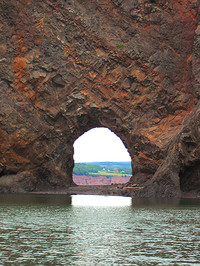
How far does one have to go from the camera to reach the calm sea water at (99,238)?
1448 centimetres

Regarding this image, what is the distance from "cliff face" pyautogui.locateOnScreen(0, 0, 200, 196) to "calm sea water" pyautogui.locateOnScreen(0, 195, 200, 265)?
87.9 feet

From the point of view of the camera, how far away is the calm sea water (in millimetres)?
14477

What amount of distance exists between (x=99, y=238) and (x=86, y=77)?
40085 mm

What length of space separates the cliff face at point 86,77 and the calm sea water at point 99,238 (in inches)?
1054

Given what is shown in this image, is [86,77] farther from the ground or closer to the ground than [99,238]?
farther from the ground

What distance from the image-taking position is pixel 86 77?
56562 mm

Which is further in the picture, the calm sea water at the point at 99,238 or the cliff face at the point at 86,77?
the cliff face at the point at 86,77

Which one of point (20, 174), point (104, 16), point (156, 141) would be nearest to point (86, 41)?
point (104, 16)

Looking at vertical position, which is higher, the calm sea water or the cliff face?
the cliff face

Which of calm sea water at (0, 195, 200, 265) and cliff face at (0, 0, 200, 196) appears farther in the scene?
cliff face at (0, 0, 200, 196)

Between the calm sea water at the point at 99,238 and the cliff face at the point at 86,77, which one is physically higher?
the cliff face at the point at 86,77

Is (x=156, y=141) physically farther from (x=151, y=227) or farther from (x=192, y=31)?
(x=151, y=227)

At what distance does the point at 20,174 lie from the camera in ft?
189

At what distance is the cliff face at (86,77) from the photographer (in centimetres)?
5391
